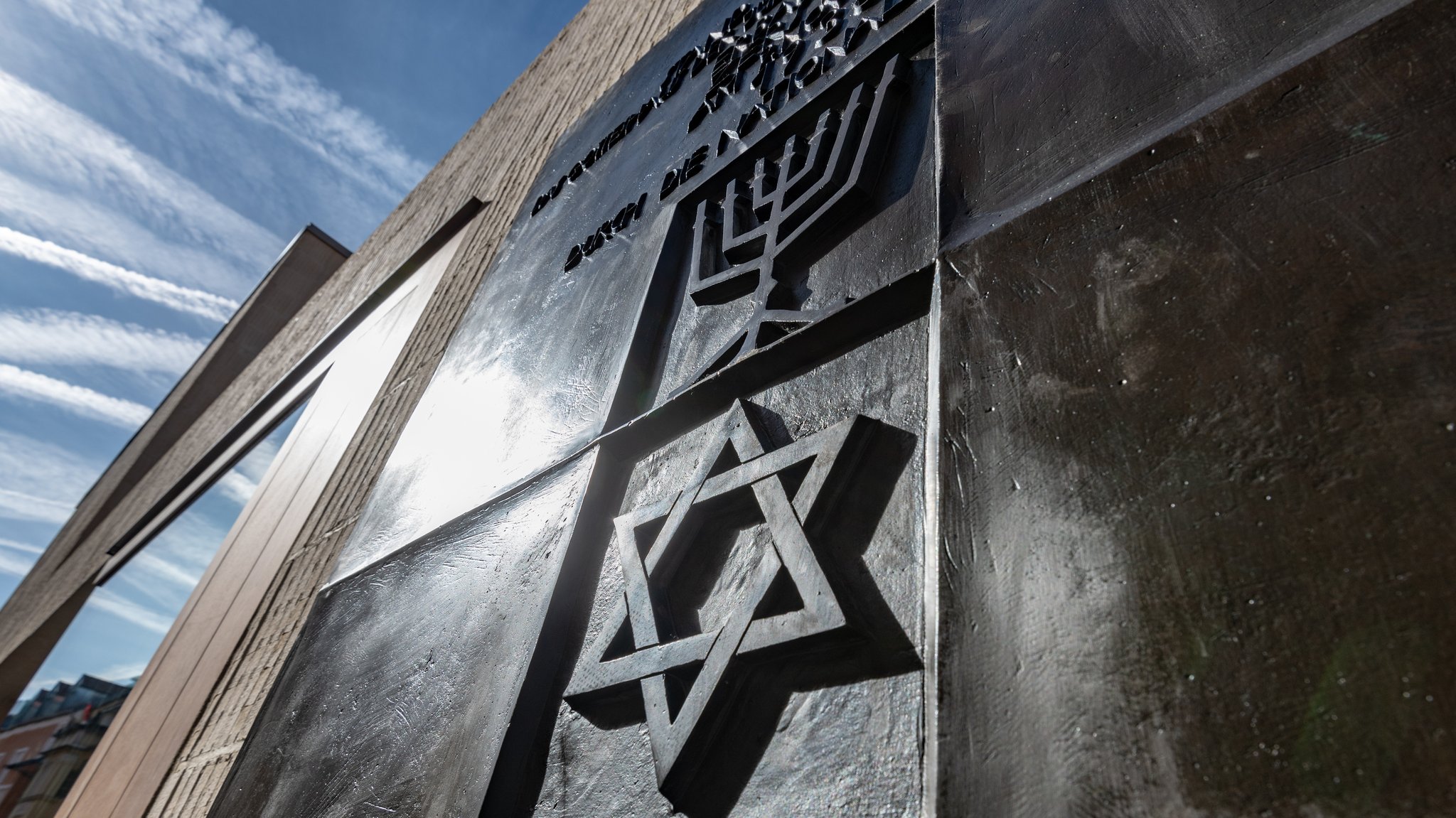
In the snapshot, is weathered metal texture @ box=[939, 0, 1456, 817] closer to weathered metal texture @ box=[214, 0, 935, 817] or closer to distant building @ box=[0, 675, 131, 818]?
weathered metal texture @ box=[214, 0, 935, 817]

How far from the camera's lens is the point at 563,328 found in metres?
2.15

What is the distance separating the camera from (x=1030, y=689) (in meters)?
0.73

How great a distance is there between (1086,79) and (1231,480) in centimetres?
65

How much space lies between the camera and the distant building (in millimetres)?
5586

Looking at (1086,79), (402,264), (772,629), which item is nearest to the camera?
(772,629)

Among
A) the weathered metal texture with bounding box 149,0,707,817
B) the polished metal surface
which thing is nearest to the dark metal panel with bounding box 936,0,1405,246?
the polished metal surface

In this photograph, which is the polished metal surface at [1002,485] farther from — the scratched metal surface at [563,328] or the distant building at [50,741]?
the distant building at [50,741]

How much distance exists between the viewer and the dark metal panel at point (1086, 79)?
951 mm

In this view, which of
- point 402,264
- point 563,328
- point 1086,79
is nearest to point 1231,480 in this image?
point 1086,79

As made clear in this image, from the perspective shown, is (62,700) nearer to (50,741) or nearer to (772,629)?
(50,741)

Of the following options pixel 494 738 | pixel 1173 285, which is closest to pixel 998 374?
pixel 1173 285

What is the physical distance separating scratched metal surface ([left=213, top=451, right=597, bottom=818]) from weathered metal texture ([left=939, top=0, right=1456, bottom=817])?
761 mm

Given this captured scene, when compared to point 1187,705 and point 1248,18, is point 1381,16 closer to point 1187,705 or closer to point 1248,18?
point 1248,18

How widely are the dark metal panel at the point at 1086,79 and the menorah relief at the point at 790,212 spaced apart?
179 mm
